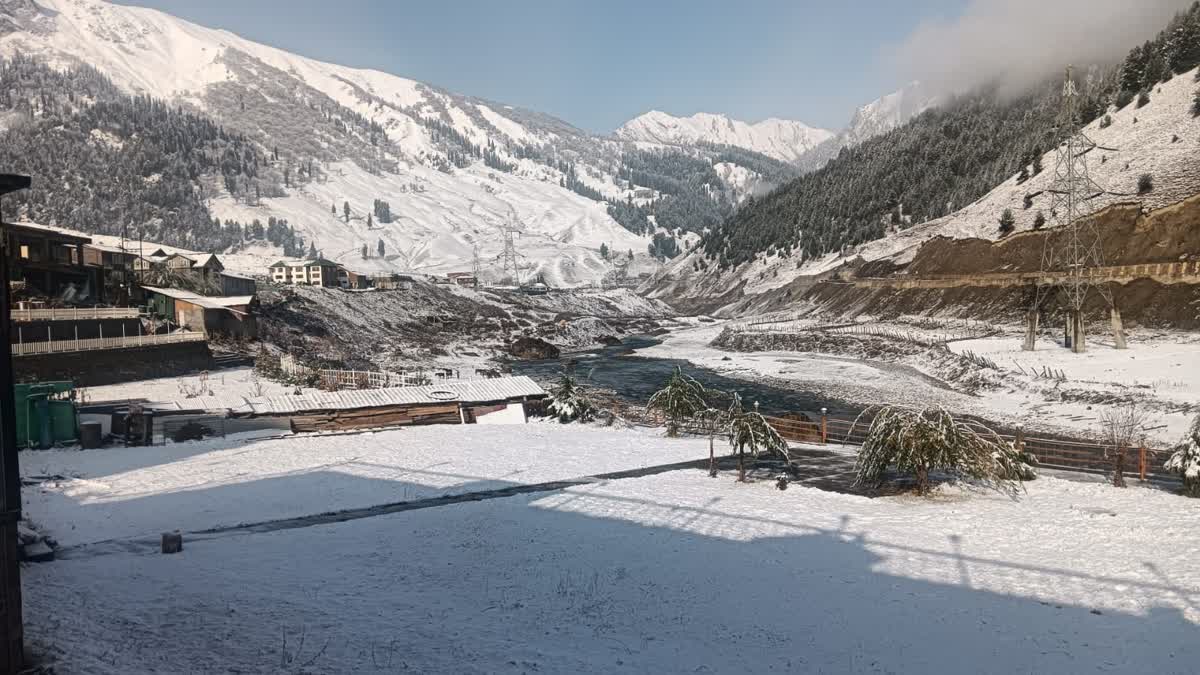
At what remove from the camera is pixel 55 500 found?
1664cm

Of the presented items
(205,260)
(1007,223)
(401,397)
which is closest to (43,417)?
(401,397)

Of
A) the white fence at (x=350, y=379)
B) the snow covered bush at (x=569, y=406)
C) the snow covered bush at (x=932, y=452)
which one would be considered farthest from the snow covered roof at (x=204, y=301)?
the snow covered bush at (x=932, y=452)

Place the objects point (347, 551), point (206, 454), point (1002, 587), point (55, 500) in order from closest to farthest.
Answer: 1. point (1002, 587)
2. point (347, 551)
3. point (55, 500)
4. point (206, 454)

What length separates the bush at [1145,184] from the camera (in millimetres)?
60562

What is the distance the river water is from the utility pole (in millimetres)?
35253

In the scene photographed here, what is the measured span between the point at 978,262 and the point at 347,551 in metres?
77.4

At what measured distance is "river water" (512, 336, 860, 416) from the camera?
142ft

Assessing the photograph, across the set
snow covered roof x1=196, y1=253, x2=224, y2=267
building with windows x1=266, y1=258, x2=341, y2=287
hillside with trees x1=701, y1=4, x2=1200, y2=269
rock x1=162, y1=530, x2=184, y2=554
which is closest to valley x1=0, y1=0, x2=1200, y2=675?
rock x1=162, y1=530, x2=184, y2=554

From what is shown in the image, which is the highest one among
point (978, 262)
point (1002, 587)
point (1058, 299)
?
point (978, 262)

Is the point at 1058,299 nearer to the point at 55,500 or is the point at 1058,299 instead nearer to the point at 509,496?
the point at 509,496

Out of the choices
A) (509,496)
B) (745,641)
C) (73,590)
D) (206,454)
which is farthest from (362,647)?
(206,454)

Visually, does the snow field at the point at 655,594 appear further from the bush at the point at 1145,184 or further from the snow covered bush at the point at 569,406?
the bush at the point at 1145,184

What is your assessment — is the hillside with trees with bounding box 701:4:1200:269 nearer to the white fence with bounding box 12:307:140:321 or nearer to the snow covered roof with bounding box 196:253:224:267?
the white fence with bounding box 12:307:140:321

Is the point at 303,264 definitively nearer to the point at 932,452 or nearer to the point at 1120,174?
the point at 1120,174
